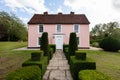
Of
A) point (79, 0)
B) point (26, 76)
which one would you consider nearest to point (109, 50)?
point (79, 0)

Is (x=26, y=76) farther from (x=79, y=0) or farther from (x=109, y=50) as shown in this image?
(x=109, y=50)

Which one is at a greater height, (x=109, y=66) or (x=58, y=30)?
(x=58, y=30)

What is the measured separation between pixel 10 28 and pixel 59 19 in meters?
24.6

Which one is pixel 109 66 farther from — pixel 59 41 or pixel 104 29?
pixel 104 29

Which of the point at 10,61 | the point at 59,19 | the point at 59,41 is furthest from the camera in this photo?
the point at 59,19

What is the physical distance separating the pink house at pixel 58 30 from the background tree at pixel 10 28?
22805mm

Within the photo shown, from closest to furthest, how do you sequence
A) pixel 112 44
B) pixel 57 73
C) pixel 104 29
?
pixel 57 73 → pixel 112 44 → pixel 104 29

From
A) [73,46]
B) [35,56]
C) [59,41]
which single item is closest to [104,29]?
[59,41]

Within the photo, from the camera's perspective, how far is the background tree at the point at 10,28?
5541 centimetres

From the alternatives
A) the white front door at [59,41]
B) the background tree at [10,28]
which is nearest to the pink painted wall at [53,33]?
the white front door at [59,41]

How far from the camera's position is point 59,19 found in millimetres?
35719

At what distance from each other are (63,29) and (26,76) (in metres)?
28.9

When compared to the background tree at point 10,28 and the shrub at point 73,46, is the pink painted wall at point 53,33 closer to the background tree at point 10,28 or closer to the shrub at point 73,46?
the shrub at point 73,46

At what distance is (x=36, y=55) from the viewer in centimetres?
1138
